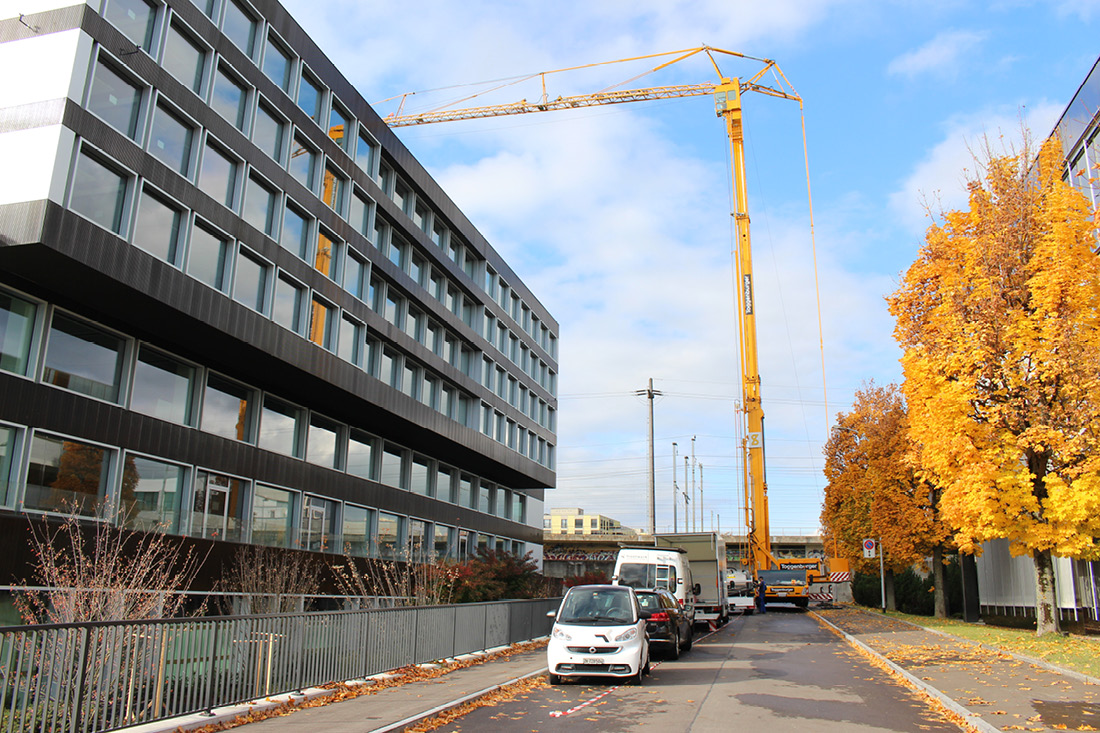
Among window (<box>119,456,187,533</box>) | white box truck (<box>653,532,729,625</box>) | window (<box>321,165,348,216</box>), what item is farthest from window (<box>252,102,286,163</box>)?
white box truck (<box>653,532,729,625</box>)

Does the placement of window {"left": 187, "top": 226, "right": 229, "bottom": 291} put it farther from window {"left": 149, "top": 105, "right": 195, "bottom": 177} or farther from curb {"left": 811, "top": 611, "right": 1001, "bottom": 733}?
curb {"left": 811, "top": 611, "right": 1001, "bottom": 733}

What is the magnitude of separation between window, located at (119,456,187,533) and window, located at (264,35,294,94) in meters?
14.0

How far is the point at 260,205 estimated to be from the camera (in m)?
27.6

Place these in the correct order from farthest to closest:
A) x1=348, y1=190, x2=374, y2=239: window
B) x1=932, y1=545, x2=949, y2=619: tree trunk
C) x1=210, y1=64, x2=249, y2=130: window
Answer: x1=932, y1=545, x2=949, y2=619: tree trunk → x1=348, y1=190, x2=374, y2=239: window → x1=210, y1=64, x2=249, y2=130: window

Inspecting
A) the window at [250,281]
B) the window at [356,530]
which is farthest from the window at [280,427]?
the window at [250,281]

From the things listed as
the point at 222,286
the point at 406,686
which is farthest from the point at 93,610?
the point at 222,286

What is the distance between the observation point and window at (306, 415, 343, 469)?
3238cm

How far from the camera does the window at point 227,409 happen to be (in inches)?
1049

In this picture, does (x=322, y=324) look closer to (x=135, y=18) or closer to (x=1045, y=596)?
(x=135, y=18)

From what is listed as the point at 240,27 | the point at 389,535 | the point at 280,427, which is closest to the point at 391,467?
the point at 389,535

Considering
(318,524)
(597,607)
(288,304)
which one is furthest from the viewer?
(318,524)

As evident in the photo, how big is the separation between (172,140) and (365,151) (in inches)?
476

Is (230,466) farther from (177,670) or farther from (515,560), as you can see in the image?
(177,670)

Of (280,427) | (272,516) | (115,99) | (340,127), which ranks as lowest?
(272,516)
